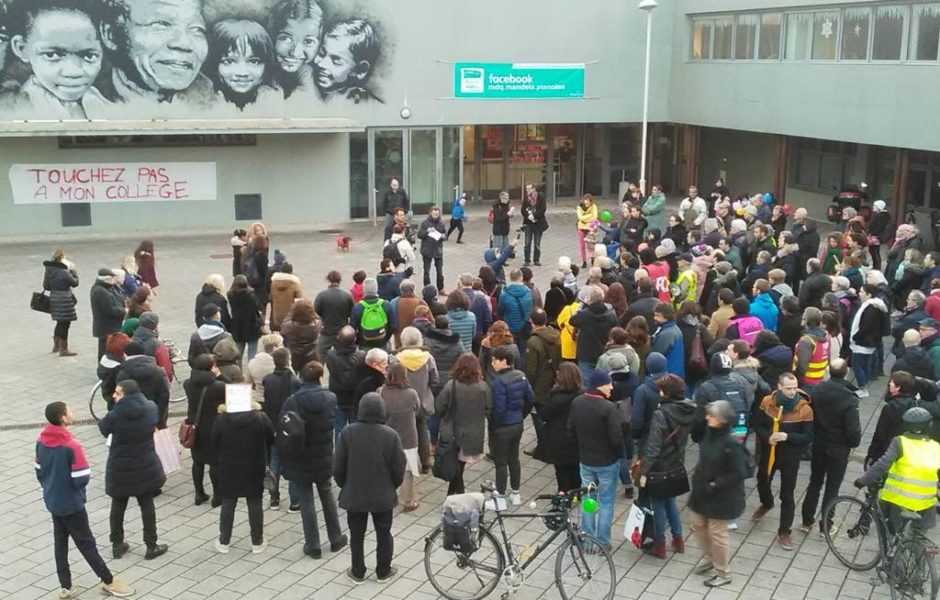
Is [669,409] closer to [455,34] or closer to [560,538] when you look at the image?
[560,538]

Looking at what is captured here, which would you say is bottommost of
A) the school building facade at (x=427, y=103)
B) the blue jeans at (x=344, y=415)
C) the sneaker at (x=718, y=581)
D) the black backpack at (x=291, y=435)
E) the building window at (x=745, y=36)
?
the sneaker at (x=718, y=581)

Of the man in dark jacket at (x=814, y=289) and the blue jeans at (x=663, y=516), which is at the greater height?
the man in dark jacket at (x=814, y=289)

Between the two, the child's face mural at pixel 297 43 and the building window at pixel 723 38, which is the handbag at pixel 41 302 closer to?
the child's face mural at pixel 297 43

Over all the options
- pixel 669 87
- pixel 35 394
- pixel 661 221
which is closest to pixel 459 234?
pixel 661 221

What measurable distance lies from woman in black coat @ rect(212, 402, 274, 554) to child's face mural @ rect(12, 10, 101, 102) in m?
15.5

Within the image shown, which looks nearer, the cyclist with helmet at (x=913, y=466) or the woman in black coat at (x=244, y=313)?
the cyclist with helmet at (x=913, y=466)

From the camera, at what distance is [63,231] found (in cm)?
2266

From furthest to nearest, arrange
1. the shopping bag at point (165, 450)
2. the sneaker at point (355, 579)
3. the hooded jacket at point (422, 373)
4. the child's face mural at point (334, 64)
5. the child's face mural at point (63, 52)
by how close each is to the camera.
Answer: the child's face mural at point (334, 64), the child's face mural at point (63, 52), the hooded jacket at point (422, 373), the shopping bag at point (165, 450), the sneaker at point (355, 579)

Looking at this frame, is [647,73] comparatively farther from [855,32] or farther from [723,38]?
[855,32]

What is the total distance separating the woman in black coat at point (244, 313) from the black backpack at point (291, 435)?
4.43 meters

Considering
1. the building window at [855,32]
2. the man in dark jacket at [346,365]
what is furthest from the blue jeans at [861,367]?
the building window at [855,32]

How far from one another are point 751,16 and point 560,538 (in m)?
19.2

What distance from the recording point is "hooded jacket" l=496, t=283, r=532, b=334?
38.9 ft

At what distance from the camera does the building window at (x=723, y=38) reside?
25.6 meters
